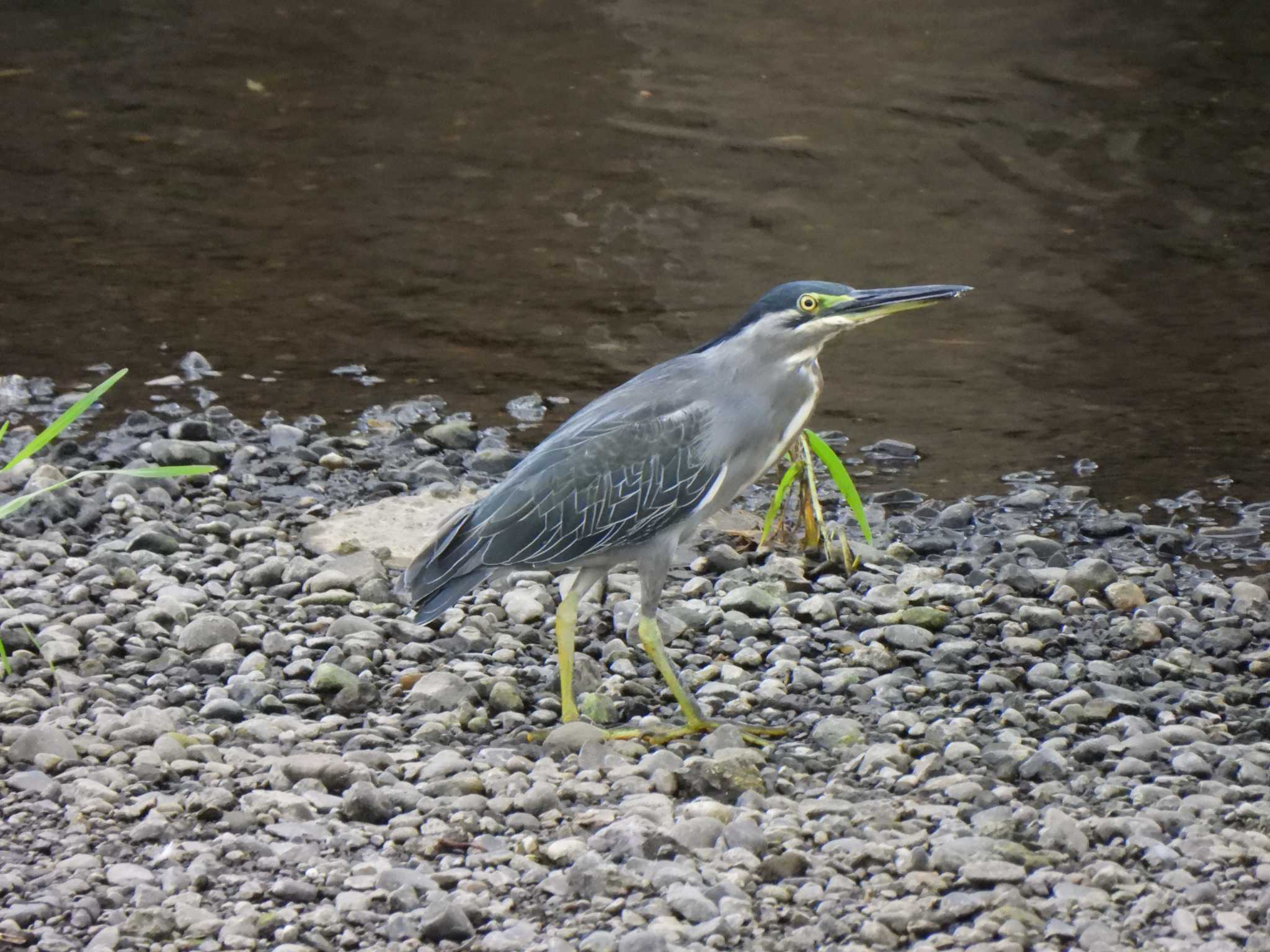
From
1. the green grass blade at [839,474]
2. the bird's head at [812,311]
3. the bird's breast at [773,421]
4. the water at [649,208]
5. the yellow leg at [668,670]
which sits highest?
the bird's head at [812,311]

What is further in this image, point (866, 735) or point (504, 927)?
point (866, 735)

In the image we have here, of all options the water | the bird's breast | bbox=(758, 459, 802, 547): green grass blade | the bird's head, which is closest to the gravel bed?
bbox=(758, 459, 802, 547): green grass blade

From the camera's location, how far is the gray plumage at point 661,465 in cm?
423

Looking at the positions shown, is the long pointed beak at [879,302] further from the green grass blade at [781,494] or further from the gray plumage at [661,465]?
the green grass blade at [781,494]

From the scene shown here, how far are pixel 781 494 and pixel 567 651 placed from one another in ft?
4.08

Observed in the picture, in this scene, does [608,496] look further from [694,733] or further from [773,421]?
[694,733]

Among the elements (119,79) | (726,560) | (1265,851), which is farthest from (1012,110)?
(1265,851)

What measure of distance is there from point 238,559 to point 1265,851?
10.6 feet

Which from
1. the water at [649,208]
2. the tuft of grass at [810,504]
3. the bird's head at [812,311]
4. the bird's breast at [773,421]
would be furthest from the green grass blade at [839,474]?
the water at [649,208]

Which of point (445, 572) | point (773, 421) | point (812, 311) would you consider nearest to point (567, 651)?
point (445, 572)

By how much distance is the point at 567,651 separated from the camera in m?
4.33

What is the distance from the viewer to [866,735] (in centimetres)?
425

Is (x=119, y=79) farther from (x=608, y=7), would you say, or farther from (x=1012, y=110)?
(x=1012, y=110)

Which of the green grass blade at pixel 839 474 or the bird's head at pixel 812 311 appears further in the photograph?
the green grass blade at pixel 839 474
